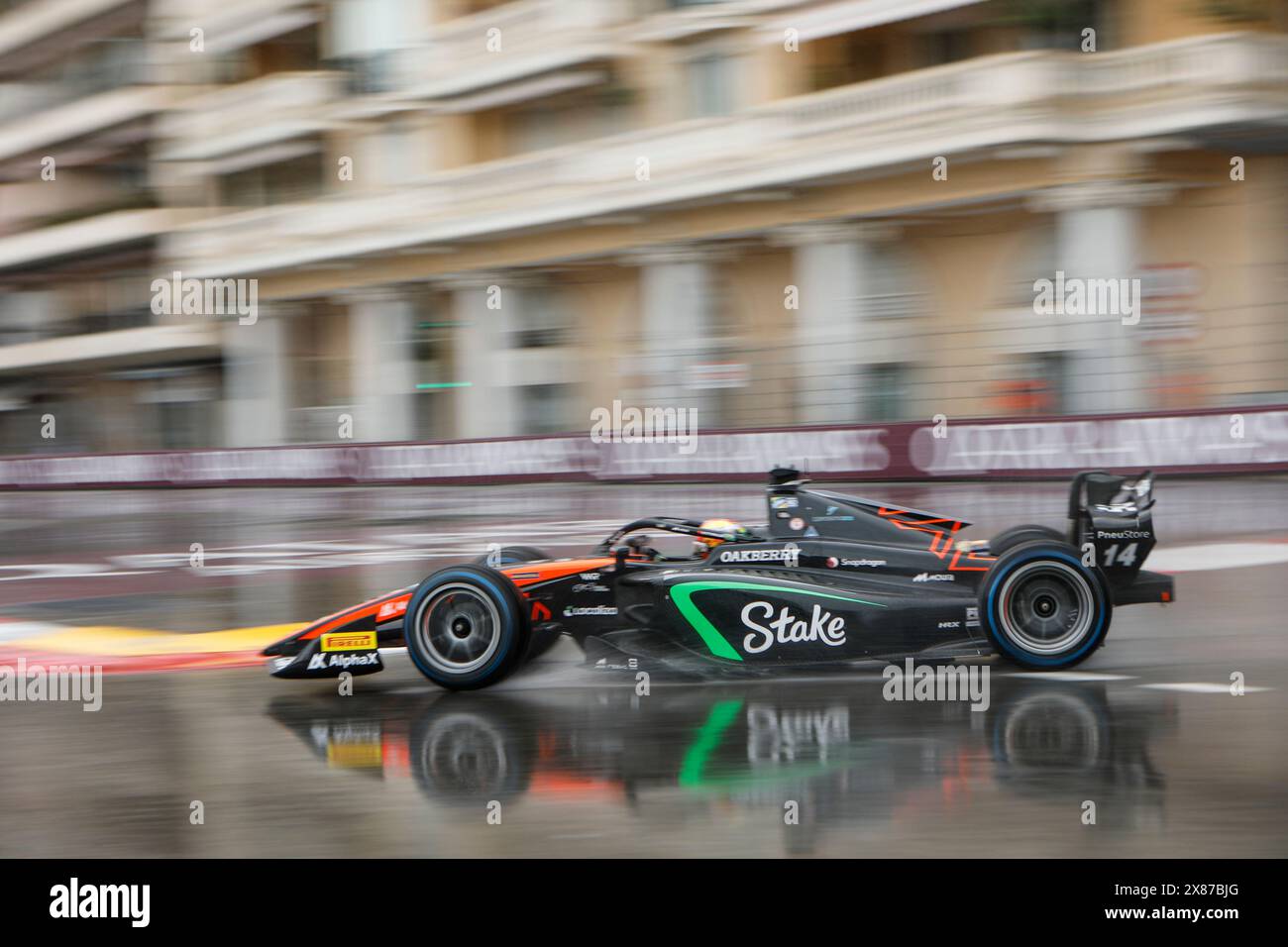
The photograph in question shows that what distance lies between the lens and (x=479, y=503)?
2341 cm

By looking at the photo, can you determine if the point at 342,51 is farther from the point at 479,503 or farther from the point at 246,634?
the point at 246,634

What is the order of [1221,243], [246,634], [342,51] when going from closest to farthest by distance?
[246,634] → [1221,243] → [342,51]

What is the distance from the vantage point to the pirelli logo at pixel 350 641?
755 centimetres

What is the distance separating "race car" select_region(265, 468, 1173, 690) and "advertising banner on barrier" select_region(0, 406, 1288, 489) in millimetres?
10231

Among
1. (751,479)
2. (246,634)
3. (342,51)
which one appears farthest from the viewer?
(342,51)

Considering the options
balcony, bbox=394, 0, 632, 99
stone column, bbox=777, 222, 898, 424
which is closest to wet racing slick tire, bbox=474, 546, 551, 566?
stone column, bbox=777, 222, 898, 424

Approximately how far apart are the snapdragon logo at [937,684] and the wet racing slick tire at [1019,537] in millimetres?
642

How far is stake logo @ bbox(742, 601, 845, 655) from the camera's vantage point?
7.12 meters

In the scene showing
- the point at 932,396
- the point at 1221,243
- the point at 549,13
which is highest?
the point at 549,13

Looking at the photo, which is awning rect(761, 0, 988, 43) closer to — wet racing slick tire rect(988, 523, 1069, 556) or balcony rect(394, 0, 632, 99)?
balcony rect(394, 0, 632, 99)

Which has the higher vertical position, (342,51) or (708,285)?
(342,51)
